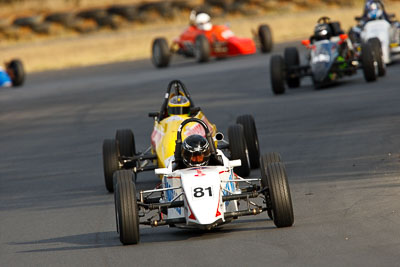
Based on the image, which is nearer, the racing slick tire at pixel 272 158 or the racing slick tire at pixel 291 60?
the racing slick tire at pixel 272 158

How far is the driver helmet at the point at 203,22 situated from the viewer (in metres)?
34.5

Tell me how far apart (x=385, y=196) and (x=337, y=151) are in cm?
383

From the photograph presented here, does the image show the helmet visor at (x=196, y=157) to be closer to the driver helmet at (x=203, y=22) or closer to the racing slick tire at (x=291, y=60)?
the racing slick tire at (x=291, y=60)

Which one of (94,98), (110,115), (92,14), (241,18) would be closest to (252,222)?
(110,115)

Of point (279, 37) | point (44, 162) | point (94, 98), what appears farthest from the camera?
point (279, 37)

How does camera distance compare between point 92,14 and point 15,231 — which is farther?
point 92,14

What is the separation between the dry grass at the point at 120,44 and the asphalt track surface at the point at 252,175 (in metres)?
12.3

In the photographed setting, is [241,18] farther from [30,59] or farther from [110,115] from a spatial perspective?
[110,115]

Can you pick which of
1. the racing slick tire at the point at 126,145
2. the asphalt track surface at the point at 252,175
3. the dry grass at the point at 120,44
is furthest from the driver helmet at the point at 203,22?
the racing slick tire at the point at 126,145

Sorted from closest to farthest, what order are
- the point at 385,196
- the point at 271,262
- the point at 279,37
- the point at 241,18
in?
1. the point at 271,262
2. the point at 385,196
3. the point at 279,37
4. the point at 241,18

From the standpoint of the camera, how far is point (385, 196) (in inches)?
448

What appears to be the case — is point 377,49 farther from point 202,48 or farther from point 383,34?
point 202,48

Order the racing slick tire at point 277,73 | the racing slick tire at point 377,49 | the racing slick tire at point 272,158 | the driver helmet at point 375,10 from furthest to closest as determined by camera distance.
→ the driver helmet at point 375,10, the racing slick tire at point 277,73, the racing slick tire at point 377,49, the racing slick tire at point 272,158

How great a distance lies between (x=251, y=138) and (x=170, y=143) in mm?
1277
